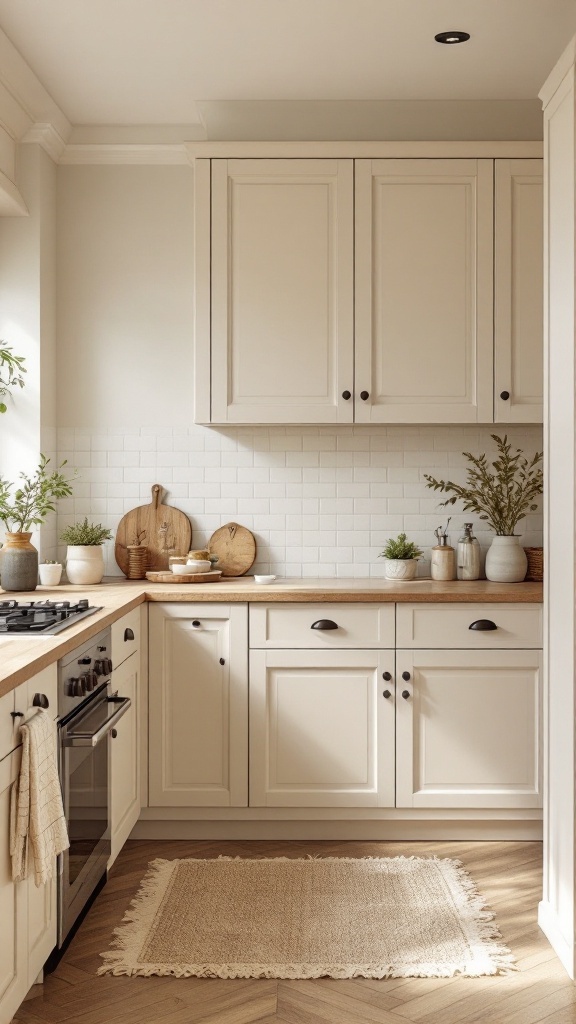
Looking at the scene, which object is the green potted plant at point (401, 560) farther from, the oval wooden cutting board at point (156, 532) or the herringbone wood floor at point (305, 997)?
the herringbone wood floor at point (305, 997)

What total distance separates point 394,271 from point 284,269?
1.44 ft

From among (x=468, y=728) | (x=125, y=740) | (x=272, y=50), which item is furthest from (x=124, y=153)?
(x=468, y=728)

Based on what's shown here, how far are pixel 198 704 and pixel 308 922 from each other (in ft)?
3.12

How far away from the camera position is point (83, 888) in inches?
108

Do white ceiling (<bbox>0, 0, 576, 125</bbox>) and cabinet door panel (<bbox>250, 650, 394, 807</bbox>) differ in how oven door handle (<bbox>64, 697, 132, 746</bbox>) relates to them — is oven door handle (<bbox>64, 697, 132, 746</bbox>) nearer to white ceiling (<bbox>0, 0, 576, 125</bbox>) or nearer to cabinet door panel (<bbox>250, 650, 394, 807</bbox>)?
cabinet door panel (<bbox>250, 650, 394, 807</bbox>)

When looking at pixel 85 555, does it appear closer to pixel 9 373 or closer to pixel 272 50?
pixel 9 373

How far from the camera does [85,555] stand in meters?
3.87

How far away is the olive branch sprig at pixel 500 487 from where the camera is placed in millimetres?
4000

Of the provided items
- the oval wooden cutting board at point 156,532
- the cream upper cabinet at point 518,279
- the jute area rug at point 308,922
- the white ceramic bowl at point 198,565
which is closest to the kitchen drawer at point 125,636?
the white ceramic bowl at point 198,565

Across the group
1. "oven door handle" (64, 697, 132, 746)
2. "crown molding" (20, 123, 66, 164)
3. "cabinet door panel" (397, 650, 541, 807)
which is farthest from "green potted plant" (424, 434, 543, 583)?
"crown molding" (20, 123, 66, 164)

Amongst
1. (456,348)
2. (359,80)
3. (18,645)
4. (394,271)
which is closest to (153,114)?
(359,80)

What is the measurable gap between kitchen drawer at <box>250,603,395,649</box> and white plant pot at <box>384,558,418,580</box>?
39cm

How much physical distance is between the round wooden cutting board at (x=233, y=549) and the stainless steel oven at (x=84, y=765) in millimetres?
1129

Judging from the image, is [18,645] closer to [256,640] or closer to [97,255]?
[256,640]
